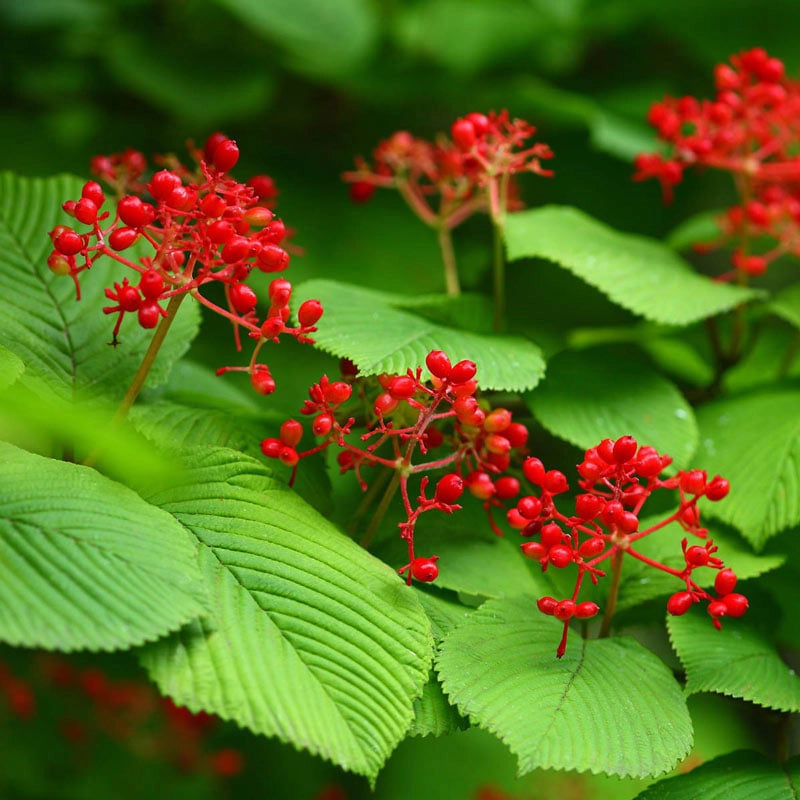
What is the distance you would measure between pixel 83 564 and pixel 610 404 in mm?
750

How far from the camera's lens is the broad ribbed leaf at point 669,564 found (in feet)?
3.64

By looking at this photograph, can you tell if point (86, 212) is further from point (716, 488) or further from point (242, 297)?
point (716, 488)

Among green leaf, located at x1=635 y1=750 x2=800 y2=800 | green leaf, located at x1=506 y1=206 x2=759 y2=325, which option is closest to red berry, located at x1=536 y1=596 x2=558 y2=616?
green leaf, located at x1=635 y1=750 x2=800 y2=800

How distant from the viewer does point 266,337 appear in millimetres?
931

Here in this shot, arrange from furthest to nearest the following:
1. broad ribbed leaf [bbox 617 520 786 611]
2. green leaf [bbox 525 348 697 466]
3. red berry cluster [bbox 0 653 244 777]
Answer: red berry cluster [bbox 0 653 244 777]
green leaf [bbox 525 348 697 466]
broad ribbed leaf [bbox 617 520 786 611]

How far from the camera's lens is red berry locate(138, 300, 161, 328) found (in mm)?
895

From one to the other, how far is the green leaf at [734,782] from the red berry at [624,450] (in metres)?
0.37

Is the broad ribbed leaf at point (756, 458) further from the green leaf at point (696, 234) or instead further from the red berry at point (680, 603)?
the green leaf at point (696, 234)

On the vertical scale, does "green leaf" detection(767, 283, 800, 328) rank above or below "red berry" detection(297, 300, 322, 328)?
below

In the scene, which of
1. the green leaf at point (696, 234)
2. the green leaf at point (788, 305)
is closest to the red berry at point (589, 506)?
the green leaf at point (788, 305)

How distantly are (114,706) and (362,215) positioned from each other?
1178 mm

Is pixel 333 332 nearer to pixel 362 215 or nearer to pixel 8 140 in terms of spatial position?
pixel 362 215

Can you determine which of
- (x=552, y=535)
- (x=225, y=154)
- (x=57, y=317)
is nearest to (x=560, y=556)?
(x=552, y=535)

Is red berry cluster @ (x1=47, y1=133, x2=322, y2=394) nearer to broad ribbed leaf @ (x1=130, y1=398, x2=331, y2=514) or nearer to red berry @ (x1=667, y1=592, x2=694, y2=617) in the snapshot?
broad ribbed leaf @ (x1=130, y1=398, x2=331, y2=514)
